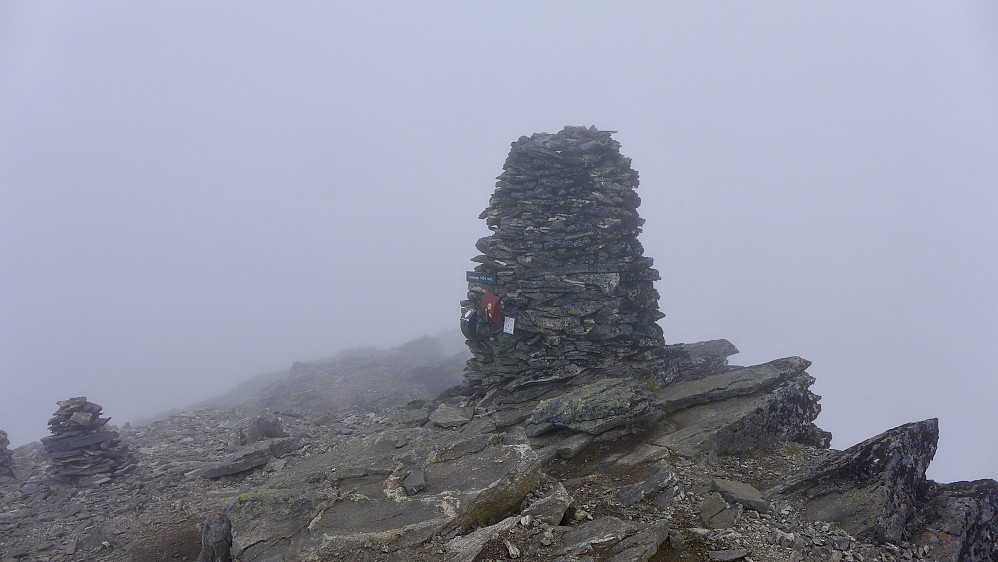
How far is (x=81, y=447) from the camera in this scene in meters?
20.3

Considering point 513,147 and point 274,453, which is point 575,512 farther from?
point 513,147

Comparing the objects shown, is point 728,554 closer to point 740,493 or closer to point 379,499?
point 740,493

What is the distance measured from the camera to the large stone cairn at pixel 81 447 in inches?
778

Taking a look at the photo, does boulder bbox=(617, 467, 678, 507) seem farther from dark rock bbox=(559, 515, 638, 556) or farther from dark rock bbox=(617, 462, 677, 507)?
dark rock bbox=(559, 515, 638, 556)

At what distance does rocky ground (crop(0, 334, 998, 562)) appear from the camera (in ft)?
32.5

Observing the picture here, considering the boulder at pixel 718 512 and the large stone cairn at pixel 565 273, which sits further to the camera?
the large stone cairn at pixel 565 273

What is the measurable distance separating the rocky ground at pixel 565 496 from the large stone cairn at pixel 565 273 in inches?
89.4

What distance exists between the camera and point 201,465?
19844 mm

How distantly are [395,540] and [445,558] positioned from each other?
4.33ft

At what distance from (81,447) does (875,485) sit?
85.1 ft

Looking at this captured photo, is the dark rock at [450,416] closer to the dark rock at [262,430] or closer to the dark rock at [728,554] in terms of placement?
the dark rock at [262,430]

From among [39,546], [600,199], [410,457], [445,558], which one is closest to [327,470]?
[410,457]

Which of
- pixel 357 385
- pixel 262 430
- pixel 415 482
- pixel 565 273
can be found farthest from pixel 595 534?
pixel 357 385

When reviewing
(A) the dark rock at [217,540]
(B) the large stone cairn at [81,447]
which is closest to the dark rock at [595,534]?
(A) the dark rock at [217,540]
